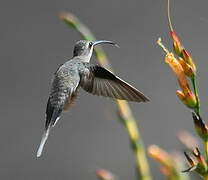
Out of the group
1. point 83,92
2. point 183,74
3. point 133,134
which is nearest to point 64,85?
point 133,134

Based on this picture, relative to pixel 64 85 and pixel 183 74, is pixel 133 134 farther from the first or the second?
pixel 183 74

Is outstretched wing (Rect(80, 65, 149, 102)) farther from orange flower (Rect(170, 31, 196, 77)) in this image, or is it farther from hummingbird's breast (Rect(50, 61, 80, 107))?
orange flower (Rect(170, 31, 196, 77))

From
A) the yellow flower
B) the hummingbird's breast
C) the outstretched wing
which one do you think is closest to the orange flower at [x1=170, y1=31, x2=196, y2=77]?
the yellow flower

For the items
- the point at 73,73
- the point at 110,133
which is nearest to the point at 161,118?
the point at 110,133

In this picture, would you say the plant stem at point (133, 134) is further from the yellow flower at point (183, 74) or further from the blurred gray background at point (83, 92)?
the blurred gray background at point (83, 92)

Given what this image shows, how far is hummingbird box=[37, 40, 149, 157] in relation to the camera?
187cm

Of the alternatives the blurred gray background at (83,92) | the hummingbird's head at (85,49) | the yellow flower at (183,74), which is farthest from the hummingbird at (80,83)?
the blurred gray background at (83,92)

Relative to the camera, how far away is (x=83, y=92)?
4.80 metres

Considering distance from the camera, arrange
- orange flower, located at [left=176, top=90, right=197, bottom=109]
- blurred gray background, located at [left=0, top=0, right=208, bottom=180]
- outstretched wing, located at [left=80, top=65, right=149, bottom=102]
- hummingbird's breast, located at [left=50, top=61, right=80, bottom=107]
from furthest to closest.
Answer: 1. blurred gray background, located at [left=0, top=0, right=208, bottom=180]
2. hummingbird's breast, located at [left=50, top=61, right=80, bottom=107]
3. outstretched wing, located at [left=80, top=65, right=149, bottom=102]
4. orange flower, located at [left=176, top=90, right=197, bottom=109]

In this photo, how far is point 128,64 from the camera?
199 inches

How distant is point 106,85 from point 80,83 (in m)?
→ 0.10

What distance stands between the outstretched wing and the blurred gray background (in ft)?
9.24

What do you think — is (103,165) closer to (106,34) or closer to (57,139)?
(57,139)

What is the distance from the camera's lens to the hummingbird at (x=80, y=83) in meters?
1.87
